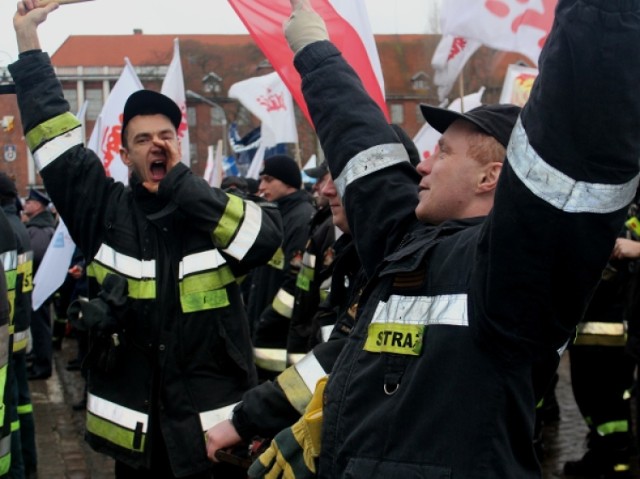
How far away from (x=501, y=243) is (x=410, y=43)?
73872 millimetres

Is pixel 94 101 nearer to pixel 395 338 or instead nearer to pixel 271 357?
pixel 271 357

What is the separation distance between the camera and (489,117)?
7.97 feet

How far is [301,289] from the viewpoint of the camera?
5676 millimetres

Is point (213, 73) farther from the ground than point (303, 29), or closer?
closer

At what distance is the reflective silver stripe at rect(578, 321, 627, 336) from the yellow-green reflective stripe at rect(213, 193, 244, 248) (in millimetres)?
3216

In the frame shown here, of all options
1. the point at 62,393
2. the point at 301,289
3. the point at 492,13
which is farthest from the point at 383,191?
the point at 62,393

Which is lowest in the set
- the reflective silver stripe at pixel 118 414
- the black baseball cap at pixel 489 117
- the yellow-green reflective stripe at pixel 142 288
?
the reflective silver stripe at pixel 118 414

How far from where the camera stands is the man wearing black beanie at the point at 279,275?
6309 mm

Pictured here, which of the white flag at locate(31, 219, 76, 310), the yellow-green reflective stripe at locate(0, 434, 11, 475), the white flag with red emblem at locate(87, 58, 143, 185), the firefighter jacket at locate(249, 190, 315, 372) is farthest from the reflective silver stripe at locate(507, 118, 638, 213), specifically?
the white flag with red emblem at locate(87, 58, 143, 185)

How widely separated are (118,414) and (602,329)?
3724 millimetres

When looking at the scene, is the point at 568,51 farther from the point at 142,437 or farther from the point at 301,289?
the point at 301,289

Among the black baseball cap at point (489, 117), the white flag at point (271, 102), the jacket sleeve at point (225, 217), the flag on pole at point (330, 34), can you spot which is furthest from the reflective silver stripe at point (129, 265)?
the white flag at point (271, 102)

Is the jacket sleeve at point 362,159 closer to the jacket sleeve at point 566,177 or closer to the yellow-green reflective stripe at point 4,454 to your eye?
the jacket sleeve at point 566,177

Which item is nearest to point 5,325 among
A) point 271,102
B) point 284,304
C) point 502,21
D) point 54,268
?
point 284,304
